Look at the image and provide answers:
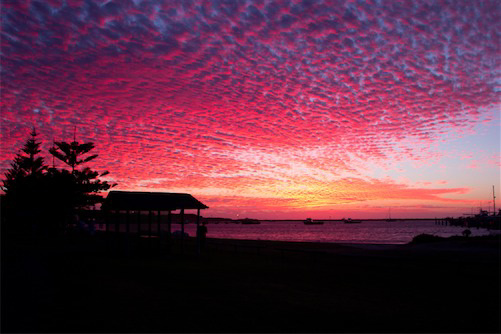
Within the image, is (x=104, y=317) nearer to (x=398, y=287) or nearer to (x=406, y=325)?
(x=406, y=325)

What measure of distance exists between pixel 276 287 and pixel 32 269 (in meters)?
8.95

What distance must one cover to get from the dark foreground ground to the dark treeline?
2167cm

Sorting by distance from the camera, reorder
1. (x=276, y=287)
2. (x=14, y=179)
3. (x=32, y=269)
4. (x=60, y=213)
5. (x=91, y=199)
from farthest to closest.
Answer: (x=14, y=179), (x=91, y=199), (x=60, y=213), (x=32, y=269), (x=276, y=287)

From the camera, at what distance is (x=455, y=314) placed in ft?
31.8

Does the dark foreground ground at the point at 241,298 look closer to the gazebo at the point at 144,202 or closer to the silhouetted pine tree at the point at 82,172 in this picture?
the gazebo at the point at 144,202

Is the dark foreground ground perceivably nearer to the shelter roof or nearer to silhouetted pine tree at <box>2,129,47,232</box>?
the shelter roof

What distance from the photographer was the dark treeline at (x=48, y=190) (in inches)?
1526

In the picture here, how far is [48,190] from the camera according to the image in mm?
38625

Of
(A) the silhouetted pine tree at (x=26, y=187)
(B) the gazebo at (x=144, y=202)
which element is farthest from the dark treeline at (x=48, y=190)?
(B) the gazebo at (x=144, y=202)

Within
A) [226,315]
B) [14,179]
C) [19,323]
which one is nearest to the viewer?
[19,323]

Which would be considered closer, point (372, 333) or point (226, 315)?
point (372, 333)

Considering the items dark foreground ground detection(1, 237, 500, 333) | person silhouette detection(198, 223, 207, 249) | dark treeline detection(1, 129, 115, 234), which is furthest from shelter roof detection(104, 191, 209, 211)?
dark treeline detection(1, 129, 115, 234)

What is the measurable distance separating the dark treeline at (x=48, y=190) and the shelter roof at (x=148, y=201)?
739 inches

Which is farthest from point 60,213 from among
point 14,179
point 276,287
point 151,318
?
point 151,318
